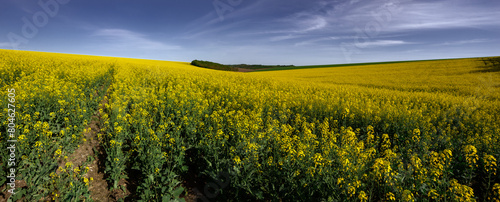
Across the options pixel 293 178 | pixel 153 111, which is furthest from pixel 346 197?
pixel 153 111

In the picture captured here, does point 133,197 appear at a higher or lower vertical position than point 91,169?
lower

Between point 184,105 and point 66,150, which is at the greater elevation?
point 184,105

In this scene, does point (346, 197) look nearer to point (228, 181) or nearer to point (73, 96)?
point (228, 181)

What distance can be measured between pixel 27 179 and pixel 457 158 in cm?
984

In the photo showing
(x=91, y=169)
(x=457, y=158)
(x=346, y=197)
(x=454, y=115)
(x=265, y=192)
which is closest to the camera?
(x=346, y=197)

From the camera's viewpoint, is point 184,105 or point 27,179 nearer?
point 27,179

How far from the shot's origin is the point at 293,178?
382cm

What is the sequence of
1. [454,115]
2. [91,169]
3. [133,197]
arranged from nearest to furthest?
1. [133,197]
2. [91,169]
3. [454,115]

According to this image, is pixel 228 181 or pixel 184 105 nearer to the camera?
pixel 228 181

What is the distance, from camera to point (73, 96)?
731cm

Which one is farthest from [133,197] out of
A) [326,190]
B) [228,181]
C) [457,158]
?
[457,158]

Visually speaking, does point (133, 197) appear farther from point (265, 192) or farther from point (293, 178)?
point (293, 178)

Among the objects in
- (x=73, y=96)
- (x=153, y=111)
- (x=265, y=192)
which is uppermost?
(x=73, y=96)

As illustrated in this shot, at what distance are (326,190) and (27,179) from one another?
5.23 metres
